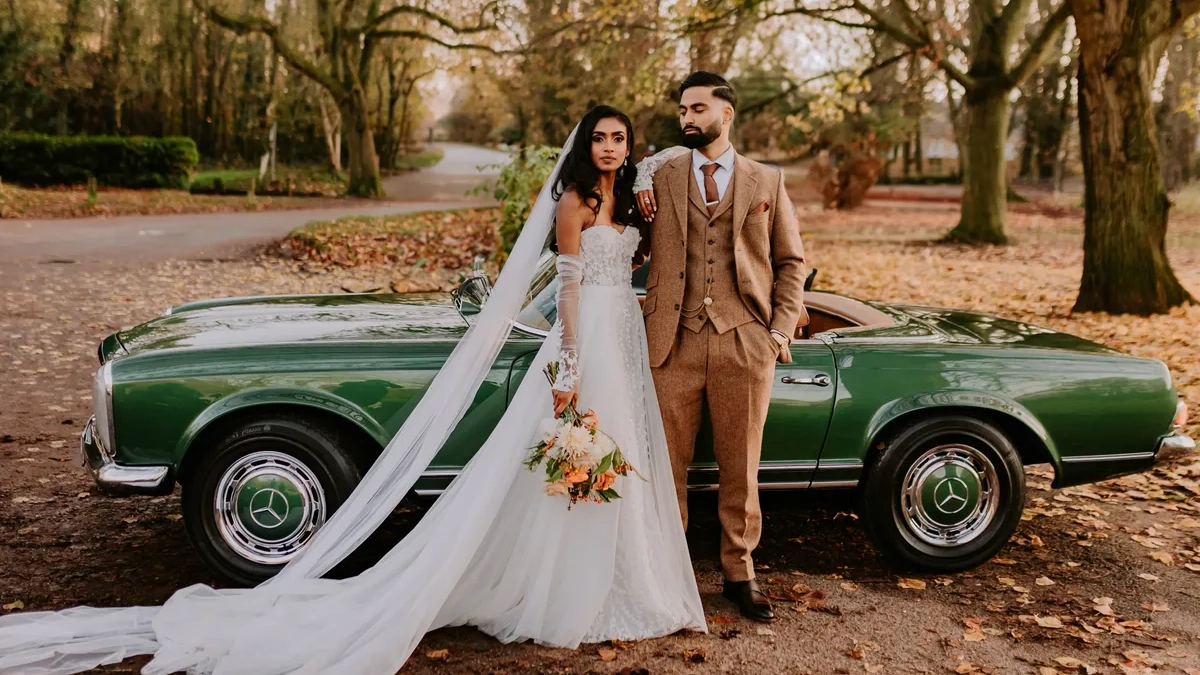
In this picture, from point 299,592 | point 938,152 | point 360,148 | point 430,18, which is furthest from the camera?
point 938,152

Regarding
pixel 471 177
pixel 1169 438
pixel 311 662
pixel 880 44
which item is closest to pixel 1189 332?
pixel 1169 438

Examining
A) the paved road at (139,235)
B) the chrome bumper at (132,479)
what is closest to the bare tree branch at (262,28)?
the paved road at (139,235)

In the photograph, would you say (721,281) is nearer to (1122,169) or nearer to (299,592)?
(299,592)

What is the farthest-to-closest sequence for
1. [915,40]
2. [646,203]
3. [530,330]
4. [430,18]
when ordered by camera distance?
[430,18] < [915,40] < [530,330] < [646,203]

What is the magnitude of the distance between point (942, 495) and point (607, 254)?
1.79m

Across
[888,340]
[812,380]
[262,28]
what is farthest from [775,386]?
[262,28]

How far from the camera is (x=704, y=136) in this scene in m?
3.77

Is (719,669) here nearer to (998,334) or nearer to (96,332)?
(998,334)

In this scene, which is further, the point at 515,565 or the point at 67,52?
the point at 67,52

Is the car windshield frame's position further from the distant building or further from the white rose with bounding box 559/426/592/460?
the distant building

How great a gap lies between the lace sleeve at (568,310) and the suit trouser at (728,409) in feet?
1.23

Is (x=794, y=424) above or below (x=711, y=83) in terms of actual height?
below

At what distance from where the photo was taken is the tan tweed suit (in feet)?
12.5

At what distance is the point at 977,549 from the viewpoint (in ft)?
14.4
